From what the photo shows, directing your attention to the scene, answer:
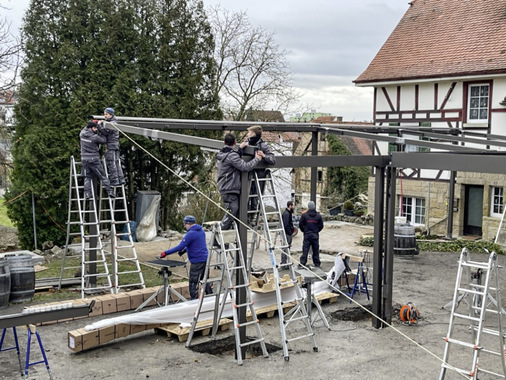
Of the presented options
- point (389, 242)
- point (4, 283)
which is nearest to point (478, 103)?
point (389, 242)

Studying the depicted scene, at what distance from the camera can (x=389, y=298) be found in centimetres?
1099

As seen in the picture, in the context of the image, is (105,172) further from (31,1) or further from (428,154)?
(31,1)

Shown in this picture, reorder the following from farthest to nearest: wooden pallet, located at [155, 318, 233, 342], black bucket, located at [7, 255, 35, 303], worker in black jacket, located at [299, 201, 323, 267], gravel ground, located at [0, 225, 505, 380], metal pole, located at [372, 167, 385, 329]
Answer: worker in black jacket, located at [299, 201, 323, 267] < black bucket, located at [7, 255, 35, 303] < metal pole, located at [372, 167, 385, 329] < wooden pallet, located at [155, 318, 233, 342] < gravel ground, located at [0, 225, 505, 380]

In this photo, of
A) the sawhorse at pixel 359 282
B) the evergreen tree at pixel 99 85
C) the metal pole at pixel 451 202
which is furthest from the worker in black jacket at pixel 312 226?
the metal pole at pixel 451 202

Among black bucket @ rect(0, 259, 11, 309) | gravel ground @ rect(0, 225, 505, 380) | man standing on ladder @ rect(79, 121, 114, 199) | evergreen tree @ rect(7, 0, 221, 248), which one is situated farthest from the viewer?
evergreen tree @ rect(7, 0, 221, 248)

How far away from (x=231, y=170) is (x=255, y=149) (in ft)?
1.72

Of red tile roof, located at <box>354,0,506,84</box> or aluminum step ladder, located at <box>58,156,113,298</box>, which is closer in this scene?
aluminum step ladder, located at <box>58,156,113,298</box>

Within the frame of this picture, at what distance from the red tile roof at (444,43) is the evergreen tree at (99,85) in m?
8.25

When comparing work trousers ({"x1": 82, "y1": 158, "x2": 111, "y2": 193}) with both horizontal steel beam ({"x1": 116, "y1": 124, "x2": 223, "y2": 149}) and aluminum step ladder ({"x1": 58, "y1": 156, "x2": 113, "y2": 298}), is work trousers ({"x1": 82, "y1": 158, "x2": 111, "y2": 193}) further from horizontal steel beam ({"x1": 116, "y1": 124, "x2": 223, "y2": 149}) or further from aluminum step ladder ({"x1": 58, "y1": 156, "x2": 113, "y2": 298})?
horizontal steel beam ({"x1": 116, "y1": 124, "x2": 223, "y2": 149})

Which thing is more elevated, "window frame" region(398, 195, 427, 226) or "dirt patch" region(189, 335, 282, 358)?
"window frame" region(398, 195, 427, 226)

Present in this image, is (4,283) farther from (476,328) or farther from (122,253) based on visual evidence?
(476,328)

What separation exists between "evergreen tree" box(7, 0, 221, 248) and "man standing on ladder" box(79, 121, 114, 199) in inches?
204

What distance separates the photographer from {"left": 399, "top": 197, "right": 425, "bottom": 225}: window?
23859 mm

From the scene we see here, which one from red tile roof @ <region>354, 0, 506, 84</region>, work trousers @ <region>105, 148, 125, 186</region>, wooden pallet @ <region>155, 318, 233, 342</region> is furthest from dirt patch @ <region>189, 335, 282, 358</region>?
red tile roof @ <region>354, 0, 506, 84</region>
